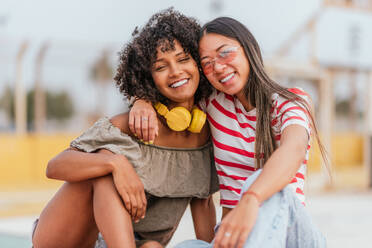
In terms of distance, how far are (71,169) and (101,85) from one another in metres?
6.93

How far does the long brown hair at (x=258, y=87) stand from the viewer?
2.06m

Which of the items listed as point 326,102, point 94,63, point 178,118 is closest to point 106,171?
point 178,118

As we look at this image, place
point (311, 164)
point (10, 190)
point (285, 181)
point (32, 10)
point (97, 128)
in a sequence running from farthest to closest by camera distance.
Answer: point (311, 164) → point (32, 10) → point (10, 190) → point (97, 128) → point (285, 181)

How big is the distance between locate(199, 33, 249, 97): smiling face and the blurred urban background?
487 centimetres

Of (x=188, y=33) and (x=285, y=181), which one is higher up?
(x=188, y=33)

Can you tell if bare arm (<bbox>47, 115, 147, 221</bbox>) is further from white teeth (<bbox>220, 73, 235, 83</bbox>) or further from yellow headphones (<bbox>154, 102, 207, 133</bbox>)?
white teeth (<bbox>220, 73, 235, 83</bbox>)

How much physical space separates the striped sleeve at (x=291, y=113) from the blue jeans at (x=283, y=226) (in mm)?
316

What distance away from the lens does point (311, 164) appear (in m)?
9.50

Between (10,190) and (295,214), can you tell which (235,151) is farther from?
(10,190)

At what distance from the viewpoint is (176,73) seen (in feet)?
7.00

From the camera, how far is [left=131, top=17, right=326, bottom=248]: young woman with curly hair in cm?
165

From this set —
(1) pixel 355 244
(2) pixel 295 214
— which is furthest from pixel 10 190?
(2) pixel 295 214

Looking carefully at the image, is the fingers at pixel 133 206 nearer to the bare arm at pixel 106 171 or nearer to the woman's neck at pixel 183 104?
the bare arm at pixel 106 171

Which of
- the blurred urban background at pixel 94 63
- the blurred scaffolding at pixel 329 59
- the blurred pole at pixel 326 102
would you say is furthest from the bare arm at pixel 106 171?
the blurred pole at pixel 326 102
